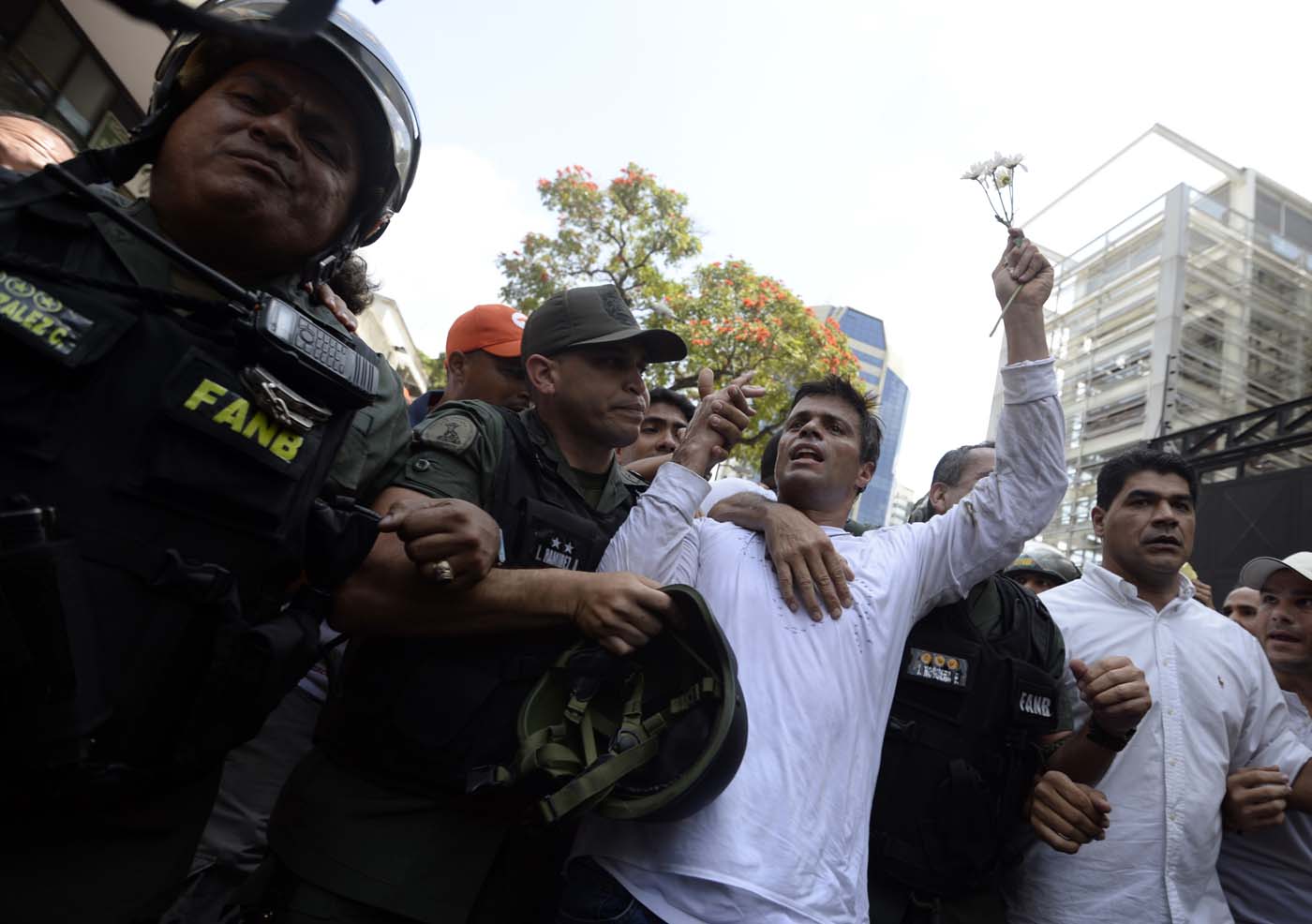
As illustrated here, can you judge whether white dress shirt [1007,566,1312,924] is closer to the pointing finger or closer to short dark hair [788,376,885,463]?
short dark hair [788,376,885,463]

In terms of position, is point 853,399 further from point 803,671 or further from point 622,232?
point 622,232

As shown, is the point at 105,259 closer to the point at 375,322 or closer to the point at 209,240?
the point at 209,240

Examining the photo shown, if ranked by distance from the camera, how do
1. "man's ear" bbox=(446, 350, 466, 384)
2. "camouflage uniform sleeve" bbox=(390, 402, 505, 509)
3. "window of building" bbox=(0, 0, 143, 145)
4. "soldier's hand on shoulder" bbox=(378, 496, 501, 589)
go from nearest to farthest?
"soldier's hand on shoulder" bbox=(378, 496, 501, 589) → "camouflage uniform sleeve" bbox=(390, 402, 505, 509) → "man's ear" bbox=(446, 350, 466, 384) → "window of building" bbox=(0, 0, 143, 145)

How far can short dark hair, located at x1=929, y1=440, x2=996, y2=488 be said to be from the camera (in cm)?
370

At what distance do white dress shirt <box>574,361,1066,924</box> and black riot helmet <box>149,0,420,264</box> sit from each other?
994 mm

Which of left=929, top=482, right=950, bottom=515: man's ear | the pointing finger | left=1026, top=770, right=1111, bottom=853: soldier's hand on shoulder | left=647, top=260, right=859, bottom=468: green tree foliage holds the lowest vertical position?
left=1026, top=770, right=1111, bottom=853: soldier's hand on shoulder

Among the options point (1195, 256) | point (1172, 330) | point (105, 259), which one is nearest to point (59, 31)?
point (105, 259)

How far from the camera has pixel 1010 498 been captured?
2240 mm

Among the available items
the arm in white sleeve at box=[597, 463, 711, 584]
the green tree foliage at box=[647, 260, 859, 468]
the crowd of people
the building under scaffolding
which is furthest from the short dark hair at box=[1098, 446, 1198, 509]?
the building under scaffolding

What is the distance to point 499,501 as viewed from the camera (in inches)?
73.0

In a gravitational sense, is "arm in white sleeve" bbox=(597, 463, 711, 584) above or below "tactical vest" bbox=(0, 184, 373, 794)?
above

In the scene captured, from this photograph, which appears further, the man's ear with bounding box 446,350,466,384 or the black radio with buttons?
the man's ear with bounding box 446,350,466,384

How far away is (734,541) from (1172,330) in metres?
29.5

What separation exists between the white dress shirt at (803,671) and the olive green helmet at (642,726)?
187 mm
